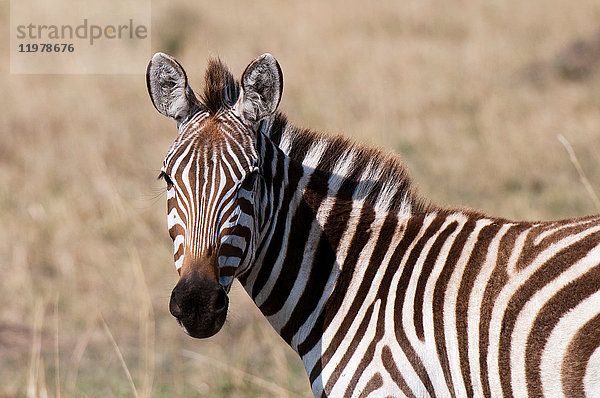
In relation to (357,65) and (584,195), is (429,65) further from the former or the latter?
(584,195)

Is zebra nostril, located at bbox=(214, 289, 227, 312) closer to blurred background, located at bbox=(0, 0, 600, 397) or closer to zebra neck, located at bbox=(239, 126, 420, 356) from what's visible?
zebra neck, located at bbox=(239, 126, 420, 356)

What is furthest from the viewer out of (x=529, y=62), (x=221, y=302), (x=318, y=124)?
(x=529, y=62)

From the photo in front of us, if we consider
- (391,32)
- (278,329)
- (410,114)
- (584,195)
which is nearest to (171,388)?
(278,329)

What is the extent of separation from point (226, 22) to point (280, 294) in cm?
1622

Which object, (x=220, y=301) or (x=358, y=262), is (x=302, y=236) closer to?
(x=358, y=262)

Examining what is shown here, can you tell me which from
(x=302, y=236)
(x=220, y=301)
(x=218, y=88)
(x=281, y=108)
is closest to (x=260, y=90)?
(x=218, y=88)

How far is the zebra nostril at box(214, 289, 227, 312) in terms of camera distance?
12.0ft

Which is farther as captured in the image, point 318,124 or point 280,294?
point 318,124

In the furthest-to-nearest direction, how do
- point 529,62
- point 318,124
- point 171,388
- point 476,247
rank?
point 529,62, point 318,124, point 171,388, point 476,247

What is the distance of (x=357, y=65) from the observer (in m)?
16.7

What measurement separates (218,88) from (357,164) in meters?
0.96

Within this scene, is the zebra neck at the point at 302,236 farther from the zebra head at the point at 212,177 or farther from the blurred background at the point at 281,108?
the blurred background at the point at 281,108
